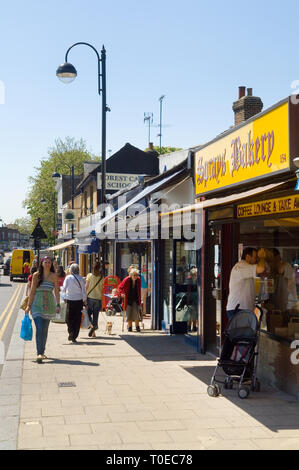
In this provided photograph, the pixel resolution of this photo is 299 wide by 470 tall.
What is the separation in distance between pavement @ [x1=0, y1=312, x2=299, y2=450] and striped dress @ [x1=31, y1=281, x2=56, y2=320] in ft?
2.80

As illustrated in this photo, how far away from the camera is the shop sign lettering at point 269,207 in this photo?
7269 mm

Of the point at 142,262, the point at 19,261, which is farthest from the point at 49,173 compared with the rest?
the point at 142,262

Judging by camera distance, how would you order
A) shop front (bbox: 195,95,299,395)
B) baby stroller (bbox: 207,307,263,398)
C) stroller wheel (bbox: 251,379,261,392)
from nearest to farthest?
shop front (bbox: 195,95,299,395)
baby stroller (bbox: 207,307,263,398)
stroller wheel (bbox: 251,379,261,392)

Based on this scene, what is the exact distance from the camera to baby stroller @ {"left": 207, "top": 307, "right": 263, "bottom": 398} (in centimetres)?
755

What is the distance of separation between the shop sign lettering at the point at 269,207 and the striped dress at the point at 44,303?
11.9 ft

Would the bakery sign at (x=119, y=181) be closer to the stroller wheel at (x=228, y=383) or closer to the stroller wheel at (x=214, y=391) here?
the stroller wheel at (x=228, y=383)

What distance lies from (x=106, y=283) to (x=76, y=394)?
Result: 35.5 ft

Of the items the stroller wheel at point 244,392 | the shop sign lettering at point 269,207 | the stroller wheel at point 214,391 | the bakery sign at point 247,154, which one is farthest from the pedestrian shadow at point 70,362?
the bakery sign at point 247,154

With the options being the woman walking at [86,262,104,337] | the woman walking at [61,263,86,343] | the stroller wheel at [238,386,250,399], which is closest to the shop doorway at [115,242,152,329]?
the woman walking at [86,262,104,337]

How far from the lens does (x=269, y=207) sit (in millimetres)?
8031

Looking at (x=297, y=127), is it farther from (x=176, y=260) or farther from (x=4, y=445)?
(x=176, y=260)

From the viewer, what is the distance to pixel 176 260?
13.4 meters

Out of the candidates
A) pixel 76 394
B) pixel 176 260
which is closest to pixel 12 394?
pixel 76 394

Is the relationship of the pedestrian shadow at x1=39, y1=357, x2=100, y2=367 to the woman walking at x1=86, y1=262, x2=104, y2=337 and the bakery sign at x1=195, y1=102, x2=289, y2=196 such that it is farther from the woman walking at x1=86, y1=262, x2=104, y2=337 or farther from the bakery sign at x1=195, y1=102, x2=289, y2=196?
the bakery sign at x1=195, y1=102, x2=289, y2=196
